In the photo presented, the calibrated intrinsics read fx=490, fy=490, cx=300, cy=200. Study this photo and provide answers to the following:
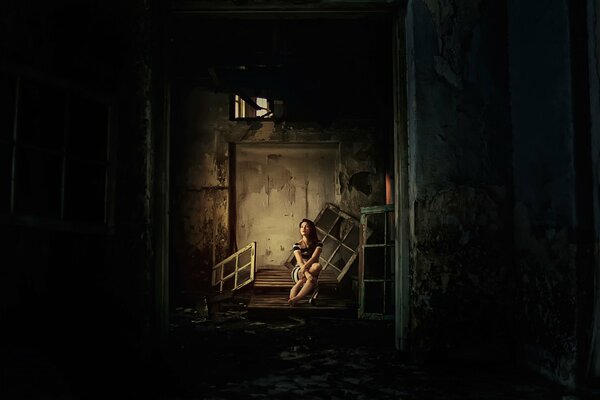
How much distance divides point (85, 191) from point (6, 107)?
66 cm

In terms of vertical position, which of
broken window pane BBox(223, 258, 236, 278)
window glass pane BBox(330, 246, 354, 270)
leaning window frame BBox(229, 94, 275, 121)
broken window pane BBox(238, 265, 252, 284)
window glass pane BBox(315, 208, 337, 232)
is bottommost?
broken window pane BBox(238, 265, 252, 284)

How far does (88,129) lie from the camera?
9.96ft

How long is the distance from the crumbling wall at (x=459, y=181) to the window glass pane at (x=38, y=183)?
2.23 meters

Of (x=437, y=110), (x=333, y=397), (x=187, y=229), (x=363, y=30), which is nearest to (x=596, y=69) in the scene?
(x=437, y=110)

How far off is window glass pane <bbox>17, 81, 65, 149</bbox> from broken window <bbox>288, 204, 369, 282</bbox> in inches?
229

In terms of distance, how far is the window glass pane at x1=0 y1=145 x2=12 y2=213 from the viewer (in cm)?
253

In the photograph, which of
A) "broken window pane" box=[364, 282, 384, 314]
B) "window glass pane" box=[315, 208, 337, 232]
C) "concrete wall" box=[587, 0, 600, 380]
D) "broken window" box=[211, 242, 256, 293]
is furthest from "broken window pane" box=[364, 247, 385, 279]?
"concrete wall" box=[587, 0, 600, 380]

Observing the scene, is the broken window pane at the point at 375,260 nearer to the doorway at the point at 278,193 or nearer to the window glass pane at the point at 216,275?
the doorway at the point at 278,193

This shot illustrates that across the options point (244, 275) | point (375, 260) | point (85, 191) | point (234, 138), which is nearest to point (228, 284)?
point (244, 275)

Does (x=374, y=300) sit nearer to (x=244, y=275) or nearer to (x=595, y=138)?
(x=244, y=275)

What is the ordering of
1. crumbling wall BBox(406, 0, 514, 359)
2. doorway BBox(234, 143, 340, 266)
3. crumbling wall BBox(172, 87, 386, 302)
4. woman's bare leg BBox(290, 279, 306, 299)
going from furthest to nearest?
doorway BBox(234, 143, 340, 266)
crumbling wall BBox(172, 87, 386, 302)
woman's bare leg BBox(290, 279, 306, 299)
crumbling wall BBox(406, 0, 514, 359)

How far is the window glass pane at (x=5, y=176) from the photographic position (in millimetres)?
2529

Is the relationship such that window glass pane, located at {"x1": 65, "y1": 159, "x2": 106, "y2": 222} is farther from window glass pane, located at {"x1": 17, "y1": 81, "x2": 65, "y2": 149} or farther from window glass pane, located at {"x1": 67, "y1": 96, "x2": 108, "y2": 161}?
window glass pane, located at {"x1": 17, "y1": 81, "x2": 65, "y2": 149}

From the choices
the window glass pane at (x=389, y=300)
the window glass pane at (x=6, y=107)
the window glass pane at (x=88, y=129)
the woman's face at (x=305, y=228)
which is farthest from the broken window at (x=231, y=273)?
the window glass pane at (x=6, y=107)
